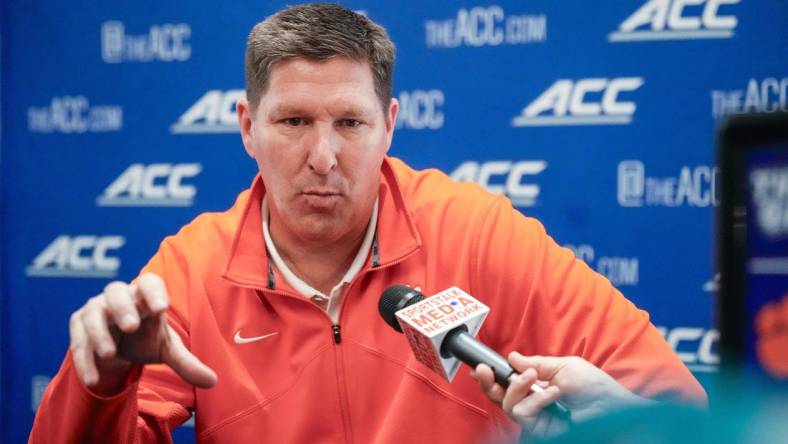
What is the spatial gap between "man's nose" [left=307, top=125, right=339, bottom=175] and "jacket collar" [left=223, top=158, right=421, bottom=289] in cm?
16

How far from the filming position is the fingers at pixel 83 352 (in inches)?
39.6

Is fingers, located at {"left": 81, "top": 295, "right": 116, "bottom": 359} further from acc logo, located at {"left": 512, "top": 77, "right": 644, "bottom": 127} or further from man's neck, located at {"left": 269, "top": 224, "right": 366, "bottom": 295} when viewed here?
acc logo, located at {"left": 512, "top": 77, "right": 644, "bottom": 127}

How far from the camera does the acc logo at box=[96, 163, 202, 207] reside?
8.30 feet

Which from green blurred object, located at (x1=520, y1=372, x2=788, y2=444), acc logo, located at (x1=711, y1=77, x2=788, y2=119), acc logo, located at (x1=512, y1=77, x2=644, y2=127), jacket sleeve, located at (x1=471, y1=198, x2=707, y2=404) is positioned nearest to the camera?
green blurred object, located at (x1=520, y1=372, x2=788, y2=444)

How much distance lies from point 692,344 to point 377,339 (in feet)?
3.41

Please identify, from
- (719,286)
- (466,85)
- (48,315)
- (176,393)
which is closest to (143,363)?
(176,393)

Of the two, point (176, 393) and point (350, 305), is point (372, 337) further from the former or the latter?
point (176, 393)

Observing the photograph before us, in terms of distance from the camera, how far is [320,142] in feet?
4.57

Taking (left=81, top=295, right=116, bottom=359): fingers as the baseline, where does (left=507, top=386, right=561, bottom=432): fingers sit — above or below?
below

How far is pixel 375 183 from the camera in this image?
4.85 feet

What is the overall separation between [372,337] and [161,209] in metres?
1.30

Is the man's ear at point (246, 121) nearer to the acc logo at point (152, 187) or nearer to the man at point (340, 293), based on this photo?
the man at point (340, 293)

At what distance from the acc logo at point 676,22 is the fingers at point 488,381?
1386mm

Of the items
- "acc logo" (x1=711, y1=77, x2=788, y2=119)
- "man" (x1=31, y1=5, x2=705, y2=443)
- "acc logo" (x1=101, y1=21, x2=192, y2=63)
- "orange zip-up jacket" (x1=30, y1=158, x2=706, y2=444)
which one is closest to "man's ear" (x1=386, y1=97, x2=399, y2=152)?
"man" (x1=31, y1=5, x2=705, y2=443)
